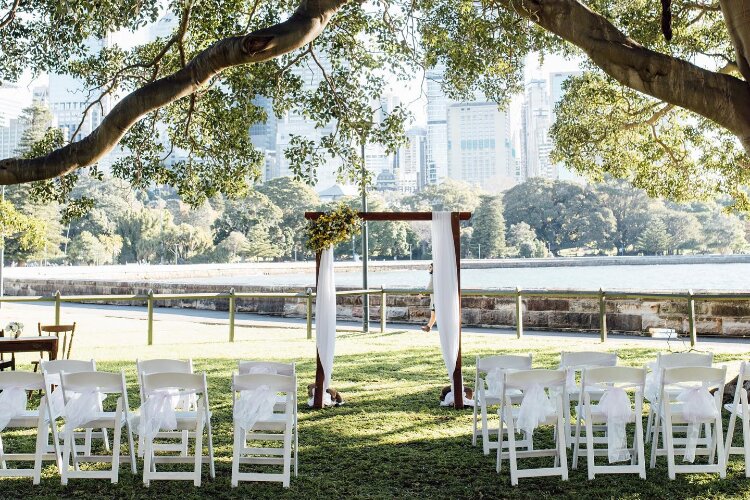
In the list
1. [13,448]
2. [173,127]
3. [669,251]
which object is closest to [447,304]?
[13,448]

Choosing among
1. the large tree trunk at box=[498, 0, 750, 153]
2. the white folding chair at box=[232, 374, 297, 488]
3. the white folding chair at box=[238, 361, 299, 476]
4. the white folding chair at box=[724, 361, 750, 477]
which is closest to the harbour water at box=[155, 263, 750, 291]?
the white folding chair at box=[238, 361, 299, 476]

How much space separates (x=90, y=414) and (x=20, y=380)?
1.99 ft

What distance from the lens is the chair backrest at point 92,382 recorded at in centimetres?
514

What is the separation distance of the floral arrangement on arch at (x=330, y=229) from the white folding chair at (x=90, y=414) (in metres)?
3.24

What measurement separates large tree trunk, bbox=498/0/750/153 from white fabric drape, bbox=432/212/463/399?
262cm

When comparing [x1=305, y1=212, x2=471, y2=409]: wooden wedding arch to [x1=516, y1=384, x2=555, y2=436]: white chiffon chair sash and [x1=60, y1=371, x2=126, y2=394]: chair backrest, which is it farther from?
[x1=60, y1=371, x2=126, y2=394]: chair backrest

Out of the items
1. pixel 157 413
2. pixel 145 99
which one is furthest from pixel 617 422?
pixel 145 99

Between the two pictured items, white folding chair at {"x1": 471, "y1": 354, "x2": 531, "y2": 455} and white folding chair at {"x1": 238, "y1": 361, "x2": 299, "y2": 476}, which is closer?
white folding chair at {"x1": 238, "y1": 361, "x2": 299, "y2": 476}

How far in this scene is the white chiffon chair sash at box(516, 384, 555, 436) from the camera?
5270 millimetres

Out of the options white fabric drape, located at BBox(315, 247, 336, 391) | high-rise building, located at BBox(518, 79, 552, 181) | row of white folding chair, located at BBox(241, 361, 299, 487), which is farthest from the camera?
high-rise building, located at BBox(518, 79, 552, 181)

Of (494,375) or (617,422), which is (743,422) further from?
(494,375)

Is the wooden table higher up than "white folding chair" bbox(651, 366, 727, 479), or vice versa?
the wooden table

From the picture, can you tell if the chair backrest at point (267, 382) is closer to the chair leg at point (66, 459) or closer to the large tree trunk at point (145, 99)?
the chair leg at point (66, 459)

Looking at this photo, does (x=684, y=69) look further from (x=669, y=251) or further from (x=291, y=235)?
(x=669, y=251)
